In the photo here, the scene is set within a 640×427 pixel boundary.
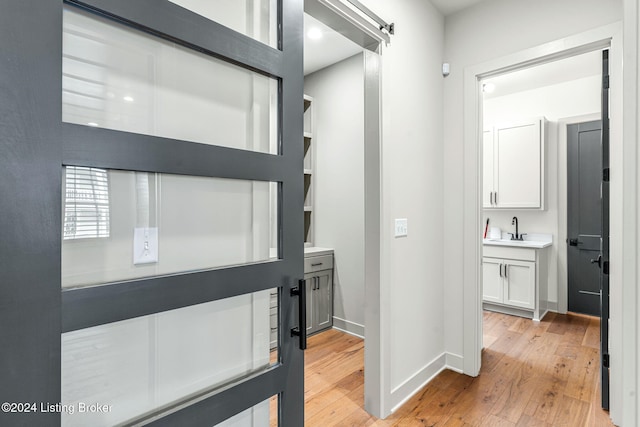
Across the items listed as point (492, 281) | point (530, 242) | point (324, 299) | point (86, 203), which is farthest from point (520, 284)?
point (86, 203)

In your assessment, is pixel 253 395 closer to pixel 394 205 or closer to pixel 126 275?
pixel 126 275

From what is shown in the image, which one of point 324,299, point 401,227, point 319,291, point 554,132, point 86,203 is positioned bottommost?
point 324,299

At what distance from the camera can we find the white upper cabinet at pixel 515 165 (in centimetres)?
397

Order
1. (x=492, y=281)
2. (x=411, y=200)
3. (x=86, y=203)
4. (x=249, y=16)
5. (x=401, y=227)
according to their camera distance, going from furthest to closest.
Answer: (x=492, y=281)
(x=411, y=200)
(x=401, y=227)
(x=249, y=16)
(x=86, y=203)

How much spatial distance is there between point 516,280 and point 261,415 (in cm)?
367

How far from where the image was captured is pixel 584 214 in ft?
12.6

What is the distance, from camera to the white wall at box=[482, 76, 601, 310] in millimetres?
3850


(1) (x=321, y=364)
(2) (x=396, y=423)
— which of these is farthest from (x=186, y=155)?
(1) (x=321, y=364)

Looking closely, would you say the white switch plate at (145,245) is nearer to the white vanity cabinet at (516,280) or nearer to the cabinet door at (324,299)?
the cabinet door at (324,299)

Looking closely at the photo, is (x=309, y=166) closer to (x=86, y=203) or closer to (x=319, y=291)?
(x=319, y=291)

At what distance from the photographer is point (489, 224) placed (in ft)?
15.0

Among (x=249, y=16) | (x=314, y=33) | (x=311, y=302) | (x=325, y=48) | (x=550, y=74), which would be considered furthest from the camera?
(x=550, y=74)

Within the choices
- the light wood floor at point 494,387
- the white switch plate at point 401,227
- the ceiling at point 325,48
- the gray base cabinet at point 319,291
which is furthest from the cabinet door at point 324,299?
the ceiling at point 325,48

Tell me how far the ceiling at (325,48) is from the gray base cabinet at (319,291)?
209 cm
